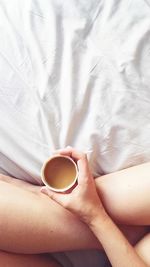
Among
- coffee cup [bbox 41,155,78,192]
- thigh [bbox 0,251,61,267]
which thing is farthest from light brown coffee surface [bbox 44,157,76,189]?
thigh [bbox 0,251,61,267]

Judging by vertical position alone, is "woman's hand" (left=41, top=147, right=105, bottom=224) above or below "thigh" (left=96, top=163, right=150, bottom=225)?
above

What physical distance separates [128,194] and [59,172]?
17 cm

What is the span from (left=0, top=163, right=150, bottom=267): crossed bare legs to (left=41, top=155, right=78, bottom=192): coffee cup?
2.1 inches

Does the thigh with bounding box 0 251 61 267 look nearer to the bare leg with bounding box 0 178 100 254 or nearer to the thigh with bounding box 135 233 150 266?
the bare leg with bounding box 0 178 100 254

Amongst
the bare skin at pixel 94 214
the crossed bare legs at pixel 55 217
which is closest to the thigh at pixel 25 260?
the crossed bare legs at pixel 55 217

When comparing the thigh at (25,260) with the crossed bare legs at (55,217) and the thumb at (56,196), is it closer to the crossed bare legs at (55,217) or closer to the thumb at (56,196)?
the crossed bare legs at (55,217)

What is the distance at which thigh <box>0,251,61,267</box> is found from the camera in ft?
3.32

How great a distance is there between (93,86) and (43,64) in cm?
13

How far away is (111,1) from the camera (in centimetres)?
110

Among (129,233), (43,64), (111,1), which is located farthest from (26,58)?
(129,233)

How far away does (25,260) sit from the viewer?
41.1 inches

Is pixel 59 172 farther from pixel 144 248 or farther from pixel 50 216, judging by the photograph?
pixel 144 248

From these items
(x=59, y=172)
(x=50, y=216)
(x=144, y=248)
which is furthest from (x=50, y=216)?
(x=144, y=248)

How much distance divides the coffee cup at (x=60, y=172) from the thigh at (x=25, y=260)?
0.19 m
